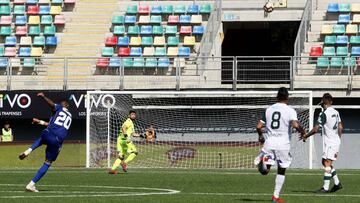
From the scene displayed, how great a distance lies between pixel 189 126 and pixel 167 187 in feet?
47.1

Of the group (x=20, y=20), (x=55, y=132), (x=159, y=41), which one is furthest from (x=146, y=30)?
(x=55, y=132)

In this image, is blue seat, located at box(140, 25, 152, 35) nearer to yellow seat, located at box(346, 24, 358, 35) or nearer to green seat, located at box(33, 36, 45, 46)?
green seat, located at box(33, 36, 45, 46)

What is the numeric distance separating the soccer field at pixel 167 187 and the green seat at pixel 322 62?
10.3 meters

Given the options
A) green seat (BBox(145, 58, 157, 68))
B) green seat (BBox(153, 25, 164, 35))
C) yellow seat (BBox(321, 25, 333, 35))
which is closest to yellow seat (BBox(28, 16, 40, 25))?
green seat (BBox(153, 25, 164, 35))

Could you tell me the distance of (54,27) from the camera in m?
45.7

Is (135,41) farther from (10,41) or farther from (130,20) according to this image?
(10,41)

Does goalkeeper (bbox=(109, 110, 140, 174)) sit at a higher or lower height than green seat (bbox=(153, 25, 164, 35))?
lower

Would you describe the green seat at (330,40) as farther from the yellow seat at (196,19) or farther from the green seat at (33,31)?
the green seat at (33,31)

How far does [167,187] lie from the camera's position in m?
22.2

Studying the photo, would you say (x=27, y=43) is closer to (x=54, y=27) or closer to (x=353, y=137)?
(x=54, y=27)

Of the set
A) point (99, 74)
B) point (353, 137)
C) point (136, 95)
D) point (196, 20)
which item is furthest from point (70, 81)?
point (353, 137)

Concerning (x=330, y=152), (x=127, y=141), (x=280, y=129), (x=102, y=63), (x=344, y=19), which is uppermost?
(x=344, y=19)

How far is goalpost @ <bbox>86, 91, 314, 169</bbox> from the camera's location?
115ft

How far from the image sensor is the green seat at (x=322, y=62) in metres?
38.7
